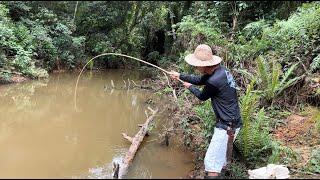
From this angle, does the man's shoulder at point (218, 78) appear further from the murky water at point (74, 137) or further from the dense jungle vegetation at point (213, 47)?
the murky water at point (74, 137)

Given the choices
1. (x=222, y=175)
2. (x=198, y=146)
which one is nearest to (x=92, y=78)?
(x=198, y=146)

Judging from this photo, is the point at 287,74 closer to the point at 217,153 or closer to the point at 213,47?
the point at 213,47

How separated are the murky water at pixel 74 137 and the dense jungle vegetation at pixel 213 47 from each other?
817 millimetres

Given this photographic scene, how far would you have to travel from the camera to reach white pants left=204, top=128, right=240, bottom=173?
18.9 ft

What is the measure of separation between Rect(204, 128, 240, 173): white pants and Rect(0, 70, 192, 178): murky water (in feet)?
2.05

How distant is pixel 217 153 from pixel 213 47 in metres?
5.71

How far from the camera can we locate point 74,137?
7.97m

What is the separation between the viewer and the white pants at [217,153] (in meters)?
5.75

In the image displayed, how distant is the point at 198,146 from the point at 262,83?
2.66m

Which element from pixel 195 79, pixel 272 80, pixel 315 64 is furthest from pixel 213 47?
pixel 195 79

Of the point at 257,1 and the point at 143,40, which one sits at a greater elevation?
the point at 257,1

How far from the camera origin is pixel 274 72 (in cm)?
880

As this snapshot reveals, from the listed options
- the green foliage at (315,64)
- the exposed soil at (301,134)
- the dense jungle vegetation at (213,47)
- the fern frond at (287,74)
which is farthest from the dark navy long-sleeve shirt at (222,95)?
the green foliage at (315,64)

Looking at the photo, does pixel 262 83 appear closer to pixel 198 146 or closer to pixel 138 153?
pixel 198 146
